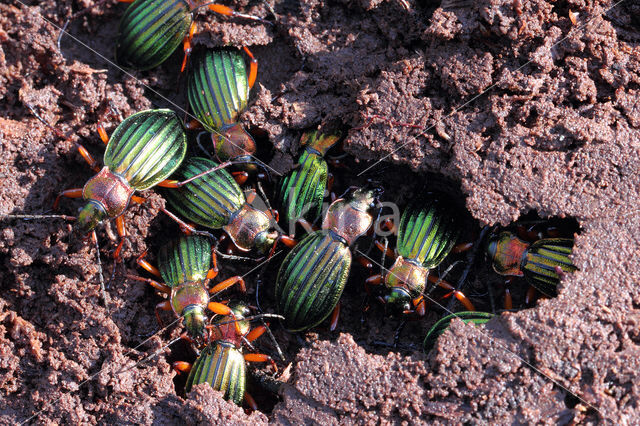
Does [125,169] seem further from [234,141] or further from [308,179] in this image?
[308,179]

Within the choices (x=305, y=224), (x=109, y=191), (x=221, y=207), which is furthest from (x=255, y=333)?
(x=109, y=191)

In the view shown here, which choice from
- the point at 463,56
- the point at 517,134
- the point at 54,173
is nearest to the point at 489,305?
the point at 517,134

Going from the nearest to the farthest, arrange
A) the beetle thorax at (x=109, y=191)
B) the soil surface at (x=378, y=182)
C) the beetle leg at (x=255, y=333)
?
the soil surface at (x=378, y=182) < the beetle thorax at (x=109, y=191) < the beetle leg at (x=255, y=333)

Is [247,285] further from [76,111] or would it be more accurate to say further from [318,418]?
[76,111]

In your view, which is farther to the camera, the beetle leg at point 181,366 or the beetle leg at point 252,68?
the beetle leg at point 252,68

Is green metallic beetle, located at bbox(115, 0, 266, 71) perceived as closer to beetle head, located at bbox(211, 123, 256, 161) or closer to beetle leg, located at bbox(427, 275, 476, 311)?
beetle head, located at bbox(211, 123, 256, 161)

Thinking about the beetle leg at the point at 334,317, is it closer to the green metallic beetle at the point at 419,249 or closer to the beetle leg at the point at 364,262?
the green metallic beetle at the point at 419,249

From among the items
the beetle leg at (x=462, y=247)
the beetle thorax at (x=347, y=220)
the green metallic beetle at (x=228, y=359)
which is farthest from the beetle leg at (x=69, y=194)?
the beetle leg at (x=462, y=247)
